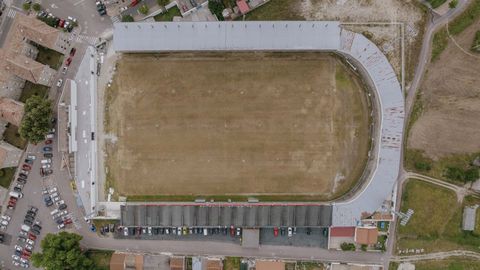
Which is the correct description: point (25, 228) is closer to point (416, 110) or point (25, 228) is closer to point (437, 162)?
point (416, 110)

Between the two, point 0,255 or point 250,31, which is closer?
point 250,31

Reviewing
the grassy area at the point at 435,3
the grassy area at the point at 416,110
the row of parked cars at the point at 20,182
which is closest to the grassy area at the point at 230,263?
the grassy area at the point at 416,110

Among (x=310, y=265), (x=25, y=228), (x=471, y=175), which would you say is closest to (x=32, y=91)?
(x=25, y=228)

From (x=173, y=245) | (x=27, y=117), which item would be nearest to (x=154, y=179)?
(x=173, y=245)

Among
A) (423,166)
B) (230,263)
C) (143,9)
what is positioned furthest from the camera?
(230,263)

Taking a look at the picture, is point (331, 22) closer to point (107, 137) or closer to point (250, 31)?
point (250, 31)

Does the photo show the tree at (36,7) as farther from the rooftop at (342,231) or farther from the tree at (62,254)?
the rooftop at (342,231)

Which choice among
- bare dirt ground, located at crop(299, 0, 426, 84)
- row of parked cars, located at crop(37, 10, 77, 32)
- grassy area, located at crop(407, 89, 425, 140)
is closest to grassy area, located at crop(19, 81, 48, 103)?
row of parked cars, located at crop(37, 10, 77, 32)

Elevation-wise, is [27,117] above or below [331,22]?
below
